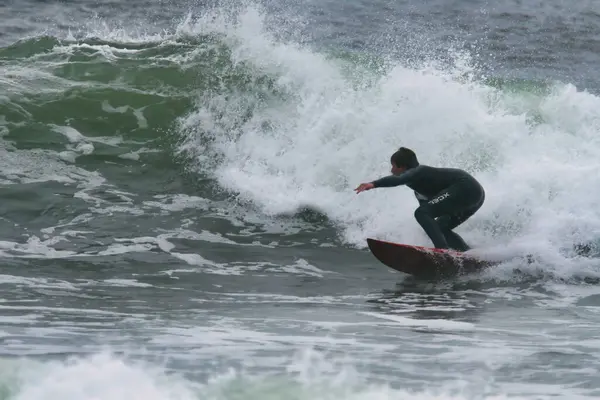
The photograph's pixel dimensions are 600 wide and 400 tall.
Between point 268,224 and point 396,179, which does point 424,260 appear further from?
point 268,224

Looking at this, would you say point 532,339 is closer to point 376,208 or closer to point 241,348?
point 241,348

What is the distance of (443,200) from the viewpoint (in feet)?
32.9

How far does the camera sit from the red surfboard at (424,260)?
32.2 feet

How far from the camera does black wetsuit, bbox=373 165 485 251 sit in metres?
9.93

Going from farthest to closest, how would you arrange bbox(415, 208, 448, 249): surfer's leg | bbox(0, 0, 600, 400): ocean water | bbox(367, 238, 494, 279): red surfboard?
bbox(415, 208, 448, 249): surfer's leg → bbox(367, 238, 494, 279): red surfboard → bbox(0, 0, 600, 400): ocean water

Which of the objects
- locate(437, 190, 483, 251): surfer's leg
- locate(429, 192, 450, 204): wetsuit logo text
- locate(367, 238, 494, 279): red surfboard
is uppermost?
locate(429, 192, 450, 204): wetsuit logo text

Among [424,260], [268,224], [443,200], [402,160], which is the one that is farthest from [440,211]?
[268,224]

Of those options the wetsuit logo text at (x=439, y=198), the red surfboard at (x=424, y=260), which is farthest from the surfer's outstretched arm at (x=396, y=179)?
the red surfboard at (x=424, y=260)

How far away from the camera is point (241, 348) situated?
6621 mm

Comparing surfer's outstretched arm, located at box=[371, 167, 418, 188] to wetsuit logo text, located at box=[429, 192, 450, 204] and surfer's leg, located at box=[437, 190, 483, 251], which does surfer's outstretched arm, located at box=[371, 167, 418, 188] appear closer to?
wetsuit logo text, located at box=[429, 192, 450, 204]

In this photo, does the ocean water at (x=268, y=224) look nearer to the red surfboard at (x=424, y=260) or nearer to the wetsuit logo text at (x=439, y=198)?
the red surfboard at (x=424, y=260)

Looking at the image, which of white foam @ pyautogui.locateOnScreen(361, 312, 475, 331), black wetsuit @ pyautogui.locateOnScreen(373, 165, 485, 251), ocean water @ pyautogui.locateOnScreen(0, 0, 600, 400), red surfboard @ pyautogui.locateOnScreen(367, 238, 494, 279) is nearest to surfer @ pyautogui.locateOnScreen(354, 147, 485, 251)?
black wetsuit @ pyautogui.locateOnScreen(373, 165, 485, 251)

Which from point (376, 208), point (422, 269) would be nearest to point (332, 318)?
point (422, 269)

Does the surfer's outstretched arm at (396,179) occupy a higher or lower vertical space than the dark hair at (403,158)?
lower
